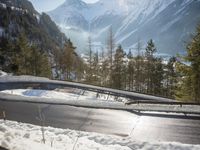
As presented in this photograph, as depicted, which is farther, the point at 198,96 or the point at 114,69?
the point at 114,69

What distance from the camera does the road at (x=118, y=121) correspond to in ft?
46.3

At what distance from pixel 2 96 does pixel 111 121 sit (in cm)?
1293

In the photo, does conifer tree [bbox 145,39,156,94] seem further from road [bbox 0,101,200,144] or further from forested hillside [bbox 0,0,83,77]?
road [bbox 0,101,200,144]

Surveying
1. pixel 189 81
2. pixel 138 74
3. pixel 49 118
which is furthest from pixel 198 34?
pixel 138 74

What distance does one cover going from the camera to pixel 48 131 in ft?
47.8

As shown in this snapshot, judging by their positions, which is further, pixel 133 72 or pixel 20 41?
pixel 133 72

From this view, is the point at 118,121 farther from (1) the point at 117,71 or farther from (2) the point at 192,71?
(1) the point at 117,71

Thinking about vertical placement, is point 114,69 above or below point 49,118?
above

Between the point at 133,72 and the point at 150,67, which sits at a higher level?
the point at 150,67

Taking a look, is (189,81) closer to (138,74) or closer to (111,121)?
(111,121)

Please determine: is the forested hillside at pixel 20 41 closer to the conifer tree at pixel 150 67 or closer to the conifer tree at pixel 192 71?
the conifer tree at pixel 150 67

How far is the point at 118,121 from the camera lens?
675 inches

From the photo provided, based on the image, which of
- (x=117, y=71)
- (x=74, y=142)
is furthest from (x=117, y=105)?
(x=117, y=71)

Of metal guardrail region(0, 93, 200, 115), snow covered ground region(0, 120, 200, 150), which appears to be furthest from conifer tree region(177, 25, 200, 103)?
snow covered ground region(0, 120, 200, 150)
